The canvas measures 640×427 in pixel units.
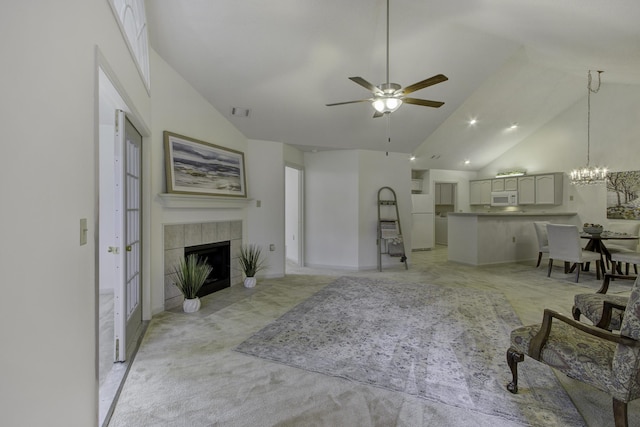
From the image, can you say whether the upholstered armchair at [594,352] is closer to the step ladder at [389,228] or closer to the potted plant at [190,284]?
the potted plant at [190,284]

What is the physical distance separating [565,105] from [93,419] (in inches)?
367

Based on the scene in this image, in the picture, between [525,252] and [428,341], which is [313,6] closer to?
[428,341]

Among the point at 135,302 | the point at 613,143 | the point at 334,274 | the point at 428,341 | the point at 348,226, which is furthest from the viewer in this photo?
the point at 613,143

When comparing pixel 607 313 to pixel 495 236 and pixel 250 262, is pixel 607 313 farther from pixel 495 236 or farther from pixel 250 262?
pixel 495 236

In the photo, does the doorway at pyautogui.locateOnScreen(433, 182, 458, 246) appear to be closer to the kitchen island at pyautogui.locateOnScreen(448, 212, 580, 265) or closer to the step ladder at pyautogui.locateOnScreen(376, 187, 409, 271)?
the kitchen island at pyautogui.locateOnScreen(448, 212, 580, 265)

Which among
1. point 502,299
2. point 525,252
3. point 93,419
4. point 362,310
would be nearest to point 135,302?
point 93,419

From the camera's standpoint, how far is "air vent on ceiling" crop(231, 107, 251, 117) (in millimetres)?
4391

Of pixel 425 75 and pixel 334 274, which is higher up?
pixel 425 75

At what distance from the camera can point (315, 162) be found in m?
6.14

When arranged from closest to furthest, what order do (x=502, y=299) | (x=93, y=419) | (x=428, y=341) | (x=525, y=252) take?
(x=93, y=419)
(x=428, y=341)
(x=502, y=299)
(x=525, y=252)

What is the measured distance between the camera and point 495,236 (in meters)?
6.48

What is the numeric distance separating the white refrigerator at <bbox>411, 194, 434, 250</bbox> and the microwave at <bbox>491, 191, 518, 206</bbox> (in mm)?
1697

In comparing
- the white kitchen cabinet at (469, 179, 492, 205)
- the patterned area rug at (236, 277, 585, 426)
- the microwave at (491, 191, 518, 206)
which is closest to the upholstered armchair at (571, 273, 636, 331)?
the patterned area rug at (236, 277, 585, 426)

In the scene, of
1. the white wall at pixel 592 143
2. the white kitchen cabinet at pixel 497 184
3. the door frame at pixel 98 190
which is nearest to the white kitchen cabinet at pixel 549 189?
the white wall at pixel 592 143
